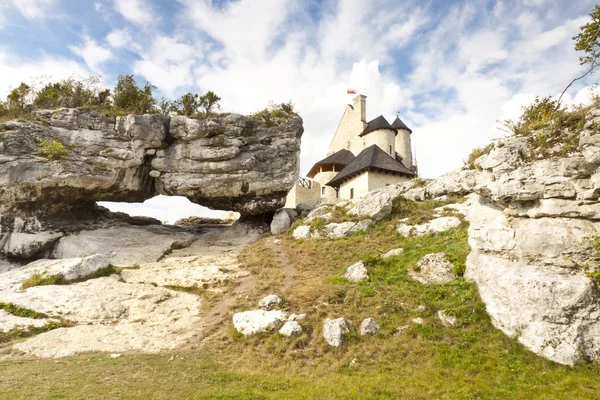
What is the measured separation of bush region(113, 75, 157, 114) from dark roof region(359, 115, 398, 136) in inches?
877

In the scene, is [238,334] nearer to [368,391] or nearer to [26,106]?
[368,391]

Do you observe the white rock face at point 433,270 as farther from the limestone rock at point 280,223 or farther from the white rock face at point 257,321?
the limestone rock at point 280,223

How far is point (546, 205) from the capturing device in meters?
10.8

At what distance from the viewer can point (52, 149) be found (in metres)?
23.2

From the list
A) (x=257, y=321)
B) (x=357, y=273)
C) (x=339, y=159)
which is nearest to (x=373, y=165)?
(x=339, y=159)

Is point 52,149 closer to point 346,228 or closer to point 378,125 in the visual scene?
point 346,228

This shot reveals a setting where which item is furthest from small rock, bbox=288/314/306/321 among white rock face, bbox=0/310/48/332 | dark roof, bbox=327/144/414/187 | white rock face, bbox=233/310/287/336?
dark roof, bbox=327/144/414/187

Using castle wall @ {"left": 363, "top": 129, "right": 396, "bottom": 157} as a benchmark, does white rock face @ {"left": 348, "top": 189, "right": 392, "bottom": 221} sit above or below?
below

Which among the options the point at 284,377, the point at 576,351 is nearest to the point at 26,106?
the point at 284,377

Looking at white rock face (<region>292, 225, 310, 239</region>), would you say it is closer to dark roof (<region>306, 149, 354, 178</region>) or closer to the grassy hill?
the grassy hill

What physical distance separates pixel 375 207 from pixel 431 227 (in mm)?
4120

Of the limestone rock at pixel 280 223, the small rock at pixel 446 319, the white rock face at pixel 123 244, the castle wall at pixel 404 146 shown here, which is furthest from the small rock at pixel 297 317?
the castle wall at pixel 404 146

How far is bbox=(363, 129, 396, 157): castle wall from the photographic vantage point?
37.5 m

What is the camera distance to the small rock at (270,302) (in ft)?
44.1
